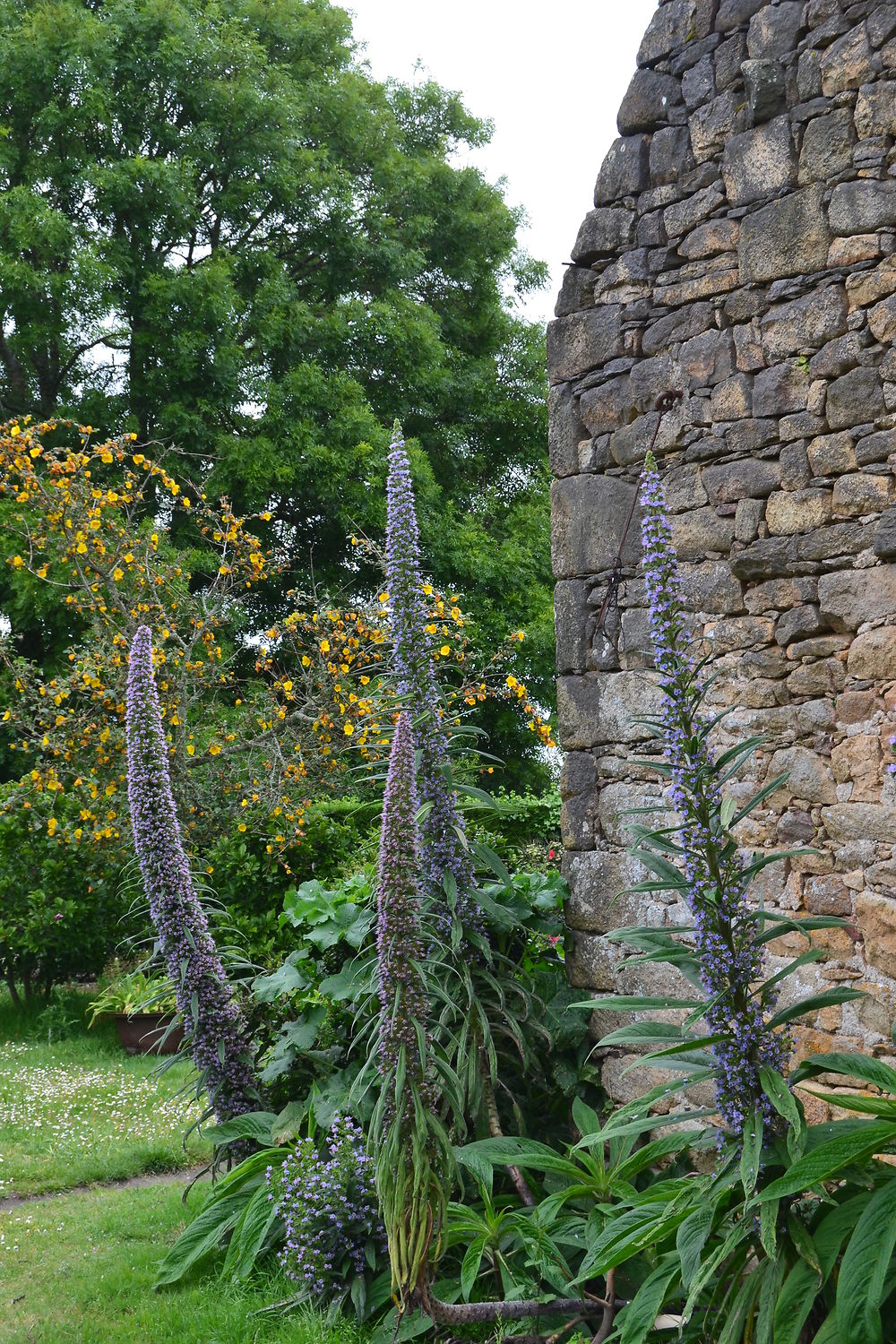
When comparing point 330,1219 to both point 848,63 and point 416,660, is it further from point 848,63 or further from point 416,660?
point 848,63

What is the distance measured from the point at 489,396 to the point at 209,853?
9.40 m

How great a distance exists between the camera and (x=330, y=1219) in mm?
3479

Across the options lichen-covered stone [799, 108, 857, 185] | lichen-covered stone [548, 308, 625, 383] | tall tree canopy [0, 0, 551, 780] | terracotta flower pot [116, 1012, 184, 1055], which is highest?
tall tree canopy [0, 0, 551, 780]

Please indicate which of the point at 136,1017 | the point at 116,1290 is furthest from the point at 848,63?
the point at 136,1017

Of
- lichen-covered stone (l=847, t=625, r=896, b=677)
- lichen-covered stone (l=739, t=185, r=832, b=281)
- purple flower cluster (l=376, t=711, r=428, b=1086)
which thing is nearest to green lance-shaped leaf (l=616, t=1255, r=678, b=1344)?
purple flower cluster (l=376, t=711, r=428, b=1086)

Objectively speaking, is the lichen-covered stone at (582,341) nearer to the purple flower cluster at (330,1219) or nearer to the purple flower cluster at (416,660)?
the purple flower cluster at (416,660)

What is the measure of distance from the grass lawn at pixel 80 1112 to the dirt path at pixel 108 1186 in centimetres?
4

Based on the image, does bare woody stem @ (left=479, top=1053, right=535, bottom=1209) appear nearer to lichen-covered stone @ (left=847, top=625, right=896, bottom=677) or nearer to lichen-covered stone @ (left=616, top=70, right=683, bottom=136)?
lichen-covered stone @ (left=847, top=625, right=896, bottom=677)

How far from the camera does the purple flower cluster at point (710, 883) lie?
2.32m

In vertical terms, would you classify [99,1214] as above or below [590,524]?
below

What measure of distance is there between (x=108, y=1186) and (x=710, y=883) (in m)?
4.19

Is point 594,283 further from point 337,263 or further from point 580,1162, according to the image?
point 337,263

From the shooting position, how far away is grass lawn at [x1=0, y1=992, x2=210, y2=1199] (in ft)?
18.0

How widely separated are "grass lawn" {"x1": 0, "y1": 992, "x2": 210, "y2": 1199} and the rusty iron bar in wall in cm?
249
